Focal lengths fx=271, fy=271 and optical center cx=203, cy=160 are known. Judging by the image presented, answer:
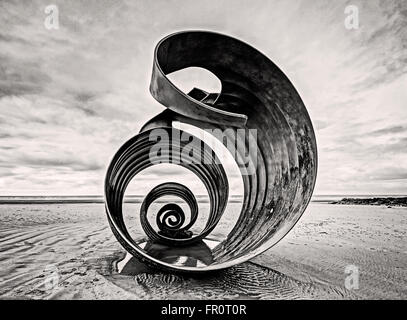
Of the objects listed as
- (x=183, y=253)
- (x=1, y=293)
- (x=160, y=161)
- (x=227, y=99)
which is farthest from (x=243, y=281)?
(x=160, y=161)

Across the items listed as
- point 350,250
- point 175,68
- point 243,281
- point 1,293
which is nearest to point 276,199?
point 243,281

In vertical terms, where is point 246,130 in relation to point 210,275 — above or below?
above

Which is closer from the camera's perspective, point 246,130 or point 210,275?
point 210,275

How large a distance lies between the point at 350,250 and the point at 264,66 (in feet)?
14.9

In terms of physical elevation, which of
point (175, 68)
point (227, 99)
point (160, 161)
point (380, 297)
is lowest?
point (380, 297)

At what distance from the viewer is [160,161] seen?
6.73 metres

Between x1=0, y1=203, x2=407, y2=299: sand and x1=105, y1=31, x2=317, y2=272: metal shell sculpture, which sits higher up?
x1=105, y1=31, x2=317, y2=272: metal shell sculpture

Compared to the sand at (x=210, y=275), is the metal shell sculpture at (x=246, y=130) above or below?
above

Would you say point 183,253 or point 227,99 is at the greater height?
point 227,99

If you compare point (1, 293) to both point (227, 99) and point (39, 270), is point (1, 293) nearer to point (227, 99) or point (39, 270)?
point (39, 270)

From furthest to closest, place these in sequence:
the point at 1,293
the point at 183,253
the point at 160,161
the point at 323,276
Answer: the point at 160,161 < the point at 183,253 < the point at 323,276 < the point at 1,293
